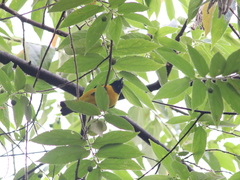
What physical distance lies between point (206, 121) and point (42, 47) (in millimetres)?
852

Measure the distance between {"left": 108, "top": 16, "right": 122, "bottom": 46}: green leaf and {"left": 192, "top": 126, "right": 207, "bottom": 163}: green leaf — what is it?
1.65 feet

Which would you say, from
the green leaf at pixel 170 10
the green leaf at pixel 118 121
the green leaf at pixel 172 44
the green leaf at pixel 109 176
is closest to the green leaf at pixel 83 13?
the green leaf at pixel 118 121

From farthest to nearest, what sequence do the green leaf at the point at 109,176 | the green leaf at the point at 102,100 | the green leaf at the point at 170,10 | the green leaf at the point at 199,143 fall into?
the green leaf at the point at 170,10 < the green leaf at the point at 199,143 < the green leaf at the point at 109,176 < the green leaf at the point at 102,100

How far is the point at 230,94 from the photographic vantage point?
1071 mm

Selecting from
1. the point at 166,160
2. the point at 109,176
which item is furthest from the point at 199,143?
the point at 109,176

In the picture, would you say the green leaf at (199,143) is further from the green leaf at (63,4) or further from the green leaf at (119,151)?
the green leaf at (63,4)

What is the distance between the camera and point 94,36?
103cm

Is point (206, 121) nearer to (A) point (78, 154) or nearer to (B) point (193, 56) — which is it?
(B) point (193, 56)

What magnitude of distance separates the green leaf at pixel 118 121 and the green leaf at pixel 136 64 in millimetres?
206

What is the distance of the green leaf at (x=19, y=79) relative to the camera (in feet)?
3.85

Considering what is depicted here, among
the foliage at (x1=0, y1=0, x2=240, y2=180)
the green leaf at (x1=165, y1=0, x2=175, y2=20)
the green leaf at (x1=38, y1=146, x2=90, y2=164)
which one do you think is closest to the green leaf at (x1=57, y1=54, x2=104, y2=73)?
the foliage at (x1=0, y1=0, x2=240, y2=180)

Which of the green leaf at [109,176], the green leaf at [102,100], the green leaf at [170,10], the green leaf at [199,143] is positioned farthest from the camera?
the green leaf at [170,10]

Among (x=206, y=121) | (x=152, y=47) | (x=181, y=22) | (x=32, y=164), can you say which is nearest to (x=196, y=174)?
(x=206, y=121)

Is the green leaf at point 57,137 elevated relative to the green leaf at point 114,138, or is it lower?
elevated
